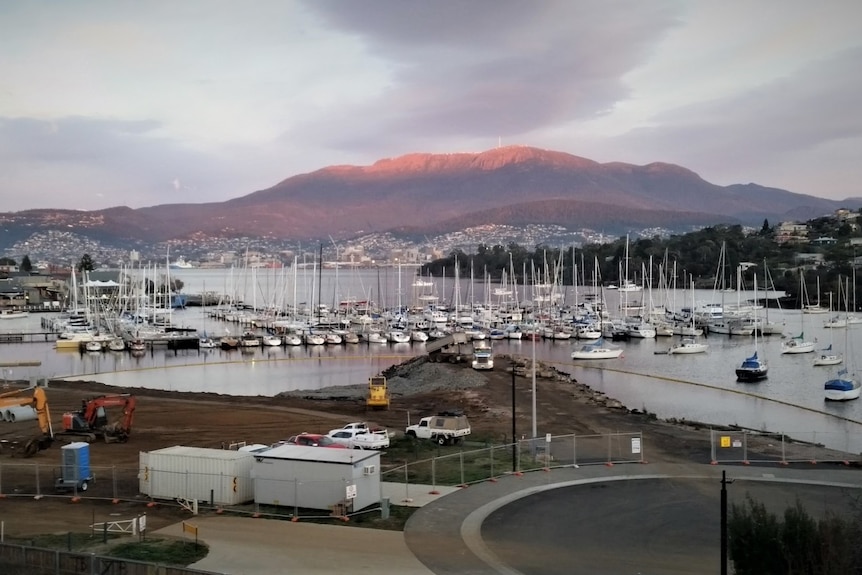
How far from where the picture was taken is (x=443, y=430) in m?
27.5

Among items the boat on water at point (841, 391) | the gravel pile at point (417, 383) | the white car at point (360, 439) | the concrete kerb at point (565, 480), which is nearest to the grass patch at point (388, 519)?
the concrete kerb at point (565, 480)

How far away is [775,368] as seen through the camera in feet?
204

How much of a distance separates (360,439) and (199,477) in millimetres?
7244

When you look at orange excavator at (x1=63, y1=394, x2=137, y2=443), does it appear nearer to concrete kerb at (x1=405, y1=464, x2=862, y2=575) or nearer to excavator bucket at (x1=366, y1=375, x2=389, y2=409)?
excavator bucket at (x1=366, y1=375, x2=389, y2=409)

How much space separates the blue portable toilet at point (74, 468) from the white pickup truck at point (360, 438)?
790 cm

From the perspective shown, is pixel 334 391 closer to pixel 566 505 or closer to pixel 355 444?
pixel 355 444

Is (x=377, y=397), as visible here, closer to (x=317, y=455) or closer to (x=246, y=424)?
(x=246, y=424)

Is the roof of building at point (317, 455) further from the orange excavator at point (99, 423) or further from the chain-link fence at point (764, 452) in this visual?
the orange excavator at point (99, 423)

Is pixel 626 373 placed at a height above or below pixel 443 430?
below

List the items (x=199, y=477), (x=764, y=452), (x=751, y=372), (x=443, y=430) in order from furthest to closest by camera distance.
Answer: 1. (x=751, y=372)
2. (x=443, y=430)
3. (x=764, y=452)
4. (x=199, y=477)

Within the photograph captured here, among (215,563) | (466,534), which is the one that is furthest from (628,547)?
(215,563)

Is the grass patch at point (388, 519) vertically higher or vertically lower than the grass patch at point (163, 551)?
lower

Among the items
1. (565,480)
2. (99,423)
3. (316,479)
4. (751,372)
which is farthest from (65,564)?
(751,372)

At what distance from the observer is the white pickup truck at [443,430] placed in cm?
2728
